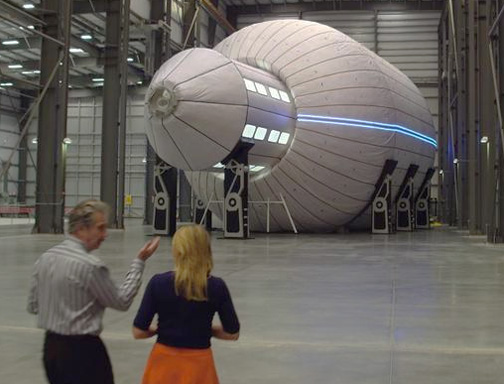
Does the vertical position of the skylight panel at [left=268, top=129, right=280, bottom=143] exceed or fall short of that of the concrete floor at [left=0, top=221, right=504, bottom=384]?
it exceeds it

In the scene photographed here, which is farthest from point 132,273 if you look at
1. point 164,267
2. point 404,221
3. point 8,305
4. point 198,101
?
point 404,221

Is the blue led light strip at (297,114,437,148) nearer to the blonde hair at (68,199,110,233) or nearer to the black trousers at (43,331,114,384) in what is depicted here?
the blonde hair at (68,199,110,233)

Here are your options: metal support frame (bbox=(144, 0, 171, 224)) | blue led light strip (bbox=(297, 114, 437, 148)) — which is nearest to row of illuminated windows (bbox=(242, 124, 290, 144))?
blue led light strip (bbox=(297, 114, 437, 148))

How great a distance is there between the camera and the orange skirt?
2.56 meters

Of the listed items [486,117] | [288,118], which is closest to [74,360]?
[288,118]

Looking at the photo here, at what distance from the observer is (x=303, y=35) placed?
66.6 feet

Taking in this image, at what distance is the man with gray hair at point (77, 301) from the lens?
2.54 meters

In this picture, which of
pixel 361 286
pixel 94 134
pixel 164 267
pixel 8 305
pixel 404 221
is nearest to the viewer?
pixel 8 305

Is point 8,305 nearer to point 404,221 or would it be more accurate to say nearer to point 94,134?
point 404,221

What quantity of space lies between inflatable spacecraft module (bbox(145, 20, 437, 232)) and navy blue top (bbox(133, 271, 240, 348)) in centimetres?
1326

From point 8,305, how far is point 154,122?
403 inches

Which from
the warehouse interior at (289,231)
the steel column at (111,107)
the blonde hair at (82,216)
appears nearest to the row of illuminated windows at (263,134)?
the warehouse interior at (289,231)

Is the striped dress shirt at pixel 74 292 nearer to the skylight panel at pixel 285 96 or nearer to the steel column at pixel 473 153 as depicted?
the skylight panel at pixel 285 96

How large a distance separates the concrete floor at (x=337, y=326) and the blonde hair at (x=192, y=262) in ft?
5.15
